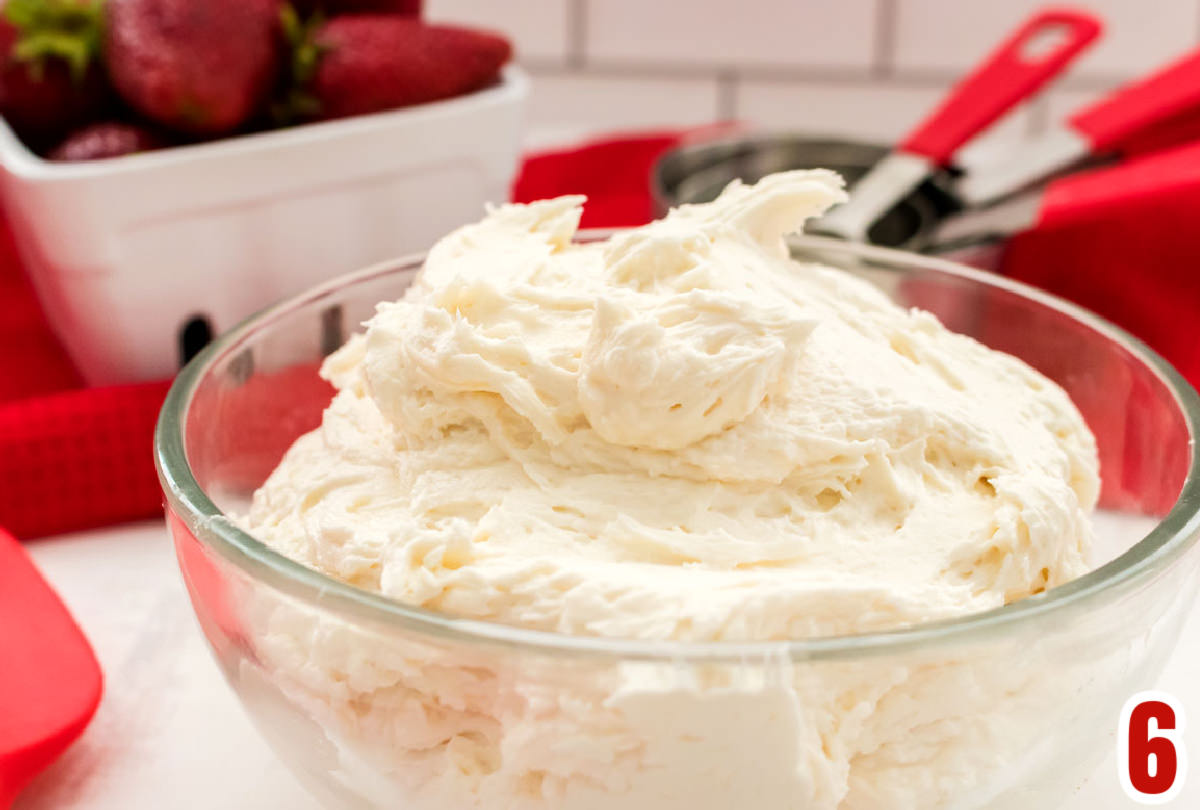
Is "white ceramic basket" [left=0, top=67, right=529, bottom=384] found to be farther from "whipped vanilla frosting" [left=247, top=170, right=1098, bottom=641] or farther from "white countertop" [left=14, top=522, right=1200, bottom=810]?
"whipped vanilla frosting" [left=247, top=170, right=1098, bottom=641]

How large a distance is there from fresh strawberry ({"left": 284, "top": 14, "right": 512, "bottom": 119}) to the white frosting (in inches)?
15.9

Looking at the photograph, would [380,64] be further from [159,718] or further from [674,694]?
[674,694]

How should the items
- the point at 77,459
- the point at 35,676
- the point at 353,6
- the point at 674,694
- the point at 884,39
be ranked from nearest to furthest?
the point at 674,694
the point at 35,676
the point at 77,459
the point at 353,6
the point at 884,39

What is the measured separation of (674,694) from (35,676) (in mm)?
368

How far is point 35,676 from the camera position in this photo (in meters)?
0.61

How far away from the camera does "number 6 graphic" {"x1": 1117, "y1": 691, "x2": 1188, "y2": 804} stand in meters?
0.54

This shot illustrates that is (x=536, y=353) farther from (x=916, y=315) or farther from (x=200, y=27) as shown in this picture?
(x=200, y=27)

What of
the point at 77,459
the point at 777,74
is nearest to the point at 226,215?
the point at 77,459

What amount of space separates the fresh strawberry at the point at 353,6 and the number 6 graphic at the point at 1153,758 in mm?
782

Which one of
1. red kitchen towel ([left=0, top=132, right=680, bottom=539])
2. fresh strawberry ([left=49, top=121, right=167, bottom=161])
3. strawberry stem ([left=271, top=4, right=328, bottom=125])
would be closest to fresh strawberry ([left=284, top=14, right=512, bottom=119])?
strawberry stem ([left=271, top=4, right=328, bottom=125])

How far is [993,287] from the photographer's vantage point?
2.26 feet

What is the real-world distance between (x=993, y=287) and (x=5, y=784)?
54 cm

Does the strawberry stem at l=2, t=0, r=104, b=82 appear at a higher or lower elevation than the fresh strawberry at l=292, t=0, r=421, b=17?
lower

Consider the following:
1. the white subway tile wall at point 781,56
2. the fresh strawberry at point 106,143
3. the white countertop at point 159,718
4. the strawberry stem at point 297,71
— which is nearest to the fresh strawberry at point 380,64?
the strawberry stem at point 297,71
